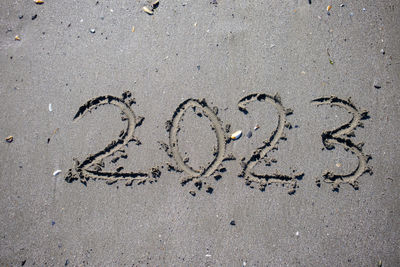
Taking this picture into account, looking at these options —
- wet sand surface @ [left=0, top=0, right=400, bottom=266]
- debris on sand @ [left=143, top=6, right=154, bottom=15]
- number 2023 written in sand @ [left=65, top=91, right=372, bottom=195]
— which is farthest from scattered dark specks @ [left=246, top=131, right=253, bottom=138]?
debris on sand @ [left=143, top=6, right=154, bottom=15]

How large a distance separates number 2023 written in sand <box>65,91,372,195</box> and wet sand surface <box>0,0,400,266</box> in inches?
0.5

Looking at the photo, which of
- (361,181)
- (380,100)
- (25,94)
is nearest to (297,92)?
(380,100)

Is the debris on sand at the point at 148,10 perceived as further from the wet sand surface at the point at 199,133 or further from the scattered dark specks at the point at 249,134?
the scattered dark specks at the point at 249,134

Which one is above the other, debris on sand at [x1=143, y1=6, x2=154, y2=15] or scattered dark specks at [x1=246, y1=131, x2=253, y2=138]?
debris on sand at [x1=143, y1=6, x2=154, y2=15]

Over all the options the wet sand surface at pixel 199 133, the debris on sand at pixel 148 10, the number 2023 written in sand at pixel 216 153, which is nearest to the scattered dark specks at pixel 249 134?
the wet sand surface at pixel 199 133

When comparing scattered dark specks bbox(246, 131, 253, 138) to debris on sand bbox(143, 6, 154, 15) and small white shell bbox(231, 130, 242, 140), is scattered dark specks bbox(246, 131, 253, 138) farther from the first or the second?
debris on sand bbox(143, 6, 154, 15)

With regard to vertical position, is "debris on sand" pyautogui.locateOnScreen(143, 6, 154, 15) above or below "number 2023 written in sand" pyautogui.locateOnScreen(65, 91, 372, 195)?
above

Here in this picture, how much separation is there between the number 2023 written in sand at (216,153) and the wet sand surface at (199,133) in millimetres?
13

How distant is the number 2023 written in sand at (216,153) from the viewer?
2197 mm

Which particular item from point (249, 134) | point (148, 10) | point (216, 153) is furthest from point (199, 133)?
point (148, 10)

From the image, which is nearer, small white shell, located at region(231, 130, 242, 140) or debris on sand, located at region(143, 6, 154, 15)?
small white shell, located at region(231, 130, 242, 140)

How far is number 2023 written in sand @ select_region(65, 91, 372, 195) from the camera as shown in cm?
220

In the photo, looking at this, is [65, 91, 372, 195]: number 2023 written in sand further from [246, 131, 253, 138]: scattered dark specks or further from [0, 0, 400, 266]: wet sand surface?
[246, 131, 253, 138]: scattered dark specks

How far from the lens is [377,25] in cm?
235
